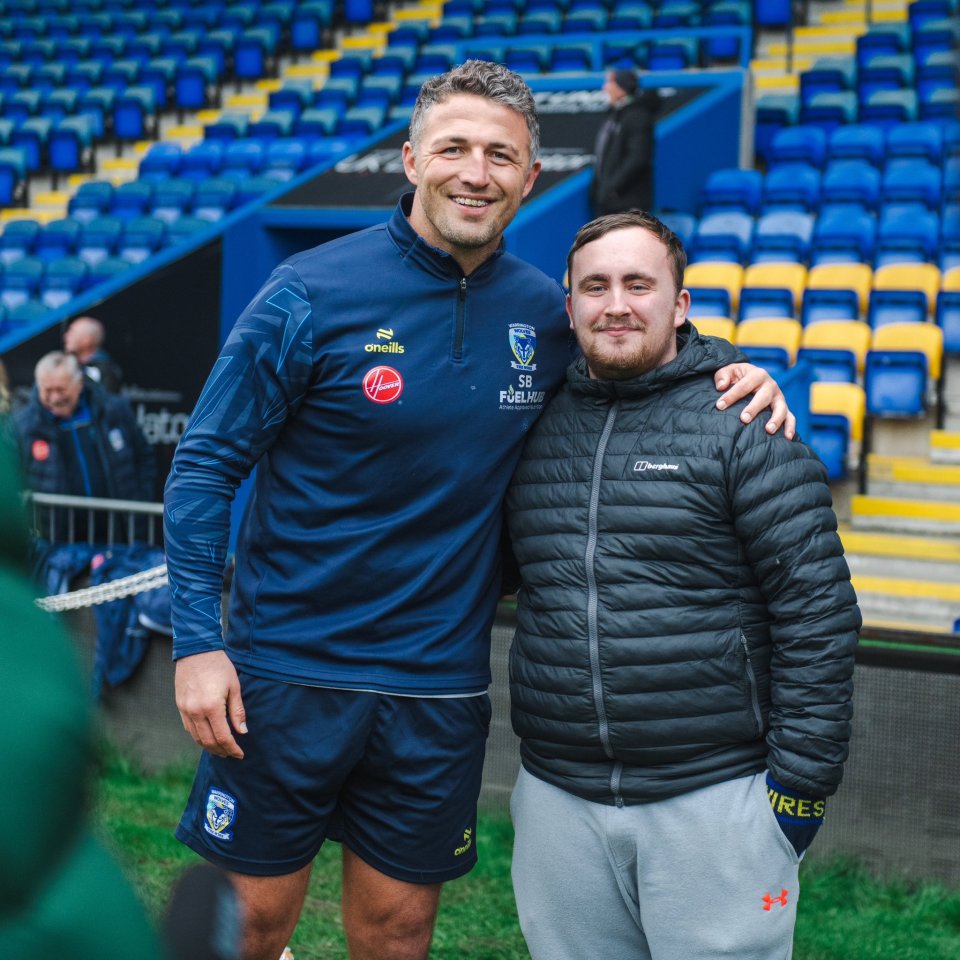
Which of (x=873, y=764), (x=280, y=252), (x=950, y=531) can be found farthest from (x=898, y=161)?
(x=873, y=764)

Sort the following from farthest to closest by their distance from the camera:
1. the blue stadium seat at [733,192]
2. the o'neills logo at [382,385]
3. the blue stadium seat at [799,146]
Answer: the blue stadium seat at [799,146], the blue stadium seat at [733,192], the o'neills logo at [382,385]

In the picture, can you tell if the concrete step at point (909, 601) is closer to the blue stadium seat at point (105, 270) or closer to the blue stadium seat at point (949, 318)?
the blue stadium seat at point (949, 318)

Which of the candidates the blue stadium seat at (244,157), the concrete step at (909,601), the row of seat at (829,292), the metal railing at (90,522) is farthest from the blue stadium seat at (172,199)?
the concrete step at (909,601)

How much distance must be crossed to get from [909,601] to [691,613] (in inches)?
188

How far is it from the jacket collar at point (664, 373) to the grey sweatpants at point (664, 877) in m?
0.70

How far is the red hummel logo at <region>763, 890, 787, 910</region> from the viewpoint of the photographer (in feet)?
7.37

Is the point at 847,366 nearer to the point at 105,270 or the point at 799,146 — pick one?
the point at 799,146

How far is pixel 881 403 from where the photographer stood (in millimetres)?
7781

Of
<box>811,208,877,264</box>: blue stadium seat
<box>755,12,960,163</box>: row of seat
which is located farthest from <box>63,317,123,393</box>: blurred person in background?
<box>755,12,960,163</box>: row of seat

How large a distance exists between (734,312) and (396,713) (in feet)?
22.8

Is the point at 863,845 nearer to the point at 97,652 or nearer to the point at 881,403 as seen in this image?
the point at 97,652

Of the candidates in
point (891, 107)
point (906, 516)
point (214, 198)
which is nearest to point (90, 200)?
point (214, 198)

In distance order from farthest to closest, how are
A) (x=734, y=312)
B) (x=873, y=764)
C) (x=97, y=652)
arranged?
(x=734, y=312)
(x=97, y=652)
(x=873, y=764)

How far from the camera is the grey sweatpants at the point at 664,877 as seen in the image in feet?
A: 7.35
